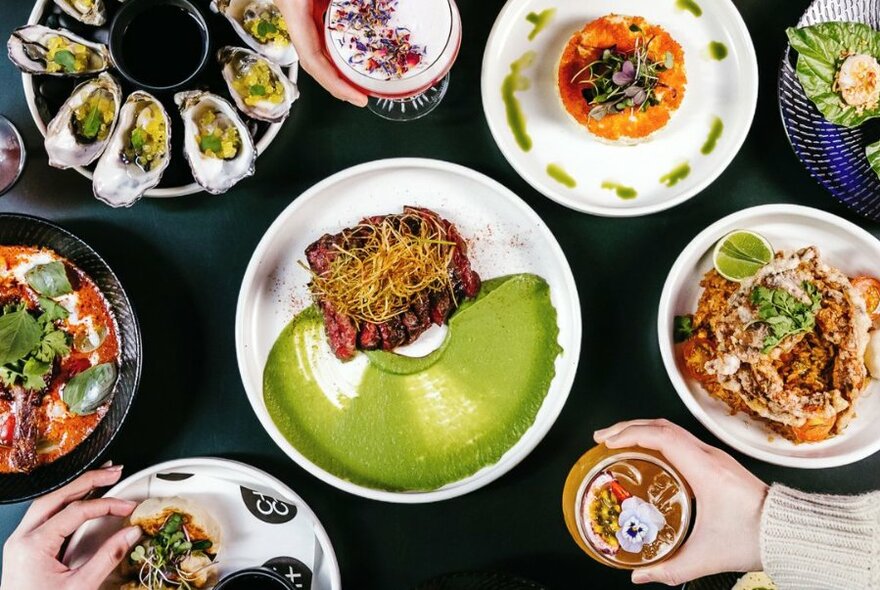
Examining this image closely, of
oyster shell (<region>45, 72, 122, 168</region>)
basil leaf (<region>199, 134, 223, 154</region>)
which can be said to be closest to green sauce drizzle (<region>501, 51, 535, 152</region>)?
basil leaf (<region>199, 134, 223, 154</region>)

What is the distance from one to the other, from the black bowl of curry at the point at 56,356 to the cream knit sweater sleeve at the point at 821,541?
192 cm

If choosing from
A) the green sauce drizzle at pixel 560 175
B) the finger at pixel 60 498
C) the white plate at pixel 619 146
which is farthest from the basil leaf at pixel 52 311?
the green sauce drizzle at pixel 560 175

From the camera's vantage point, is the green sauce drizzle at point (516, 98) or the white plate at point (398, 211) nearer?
the white plate at point (398, 211)

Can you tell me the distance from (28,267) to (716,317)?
7.05 feet

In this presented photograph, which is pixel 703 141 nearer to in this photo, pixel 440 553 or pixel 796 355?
pixel 796 355

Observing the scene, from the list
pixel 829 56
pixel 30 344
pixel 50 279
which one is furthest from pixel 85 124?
pixel 829 56

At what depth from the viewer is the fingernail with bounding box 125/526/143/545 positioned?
2.41 meters

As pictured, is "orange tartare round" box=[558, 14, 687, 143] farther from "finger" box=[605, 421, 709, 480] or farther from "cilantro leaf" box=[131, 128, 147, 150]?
"cilantro leaf" box=[131, 128, 147, 150]

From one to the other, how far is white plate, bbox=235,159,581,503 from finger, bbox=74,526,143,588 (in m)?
0.53

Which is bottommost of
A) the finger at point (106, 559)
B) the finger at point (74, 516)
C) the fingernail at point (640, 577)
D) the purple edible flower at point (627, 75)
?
the finger at point (106, 559)

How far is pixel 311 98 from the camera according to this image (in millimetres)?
2648

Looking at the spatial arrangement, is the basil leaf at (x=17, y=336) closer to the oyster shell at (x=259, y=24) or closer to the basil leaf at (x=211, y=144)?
the basil leaf at (x=211, y=144)

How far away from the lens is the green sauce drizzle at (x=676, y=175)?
258 cm

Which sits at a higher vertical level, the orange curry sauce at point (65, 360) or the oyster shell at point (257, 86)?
the oyster shell at point (257, 86)
